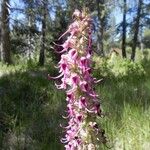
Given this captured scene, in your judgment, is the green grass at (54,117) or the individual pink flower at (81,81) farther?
the green grass at (54,117)

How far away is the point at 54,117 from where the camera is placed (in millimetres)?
6645

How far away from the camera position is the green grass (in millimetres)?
5215

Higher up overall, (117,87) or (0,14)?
(0,14)

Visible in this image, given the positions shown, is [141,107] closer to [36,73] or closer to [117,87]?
[117,87]

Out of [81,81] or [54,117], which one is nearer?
[81,81]

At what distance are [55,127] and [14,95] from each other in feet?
8.59

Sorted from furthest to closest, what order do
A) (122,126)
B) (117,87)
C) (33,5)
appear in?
(33,5), (117,87), (122,126)

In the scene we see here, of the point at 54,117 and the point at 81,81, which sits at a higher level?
the point at 81,81

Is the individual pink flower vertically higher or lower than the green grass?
higher

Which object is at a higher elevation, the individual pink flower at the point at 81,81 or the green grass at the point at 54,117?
the individual pink flower at the point at 81,81

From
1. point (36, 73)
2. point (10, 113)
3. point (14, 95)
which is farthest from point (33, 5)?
point (10, 113)

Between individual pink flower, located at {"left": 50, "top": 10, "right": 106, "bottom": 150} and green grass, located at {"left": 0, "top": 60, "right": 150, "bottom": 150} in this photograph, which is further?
green grass, located at {"left": 0, "top": 60, "right": 150, "bottom": 150}

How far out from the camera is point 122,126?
5.48 m

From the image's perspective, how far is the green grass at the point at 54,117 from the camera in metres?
5.21
